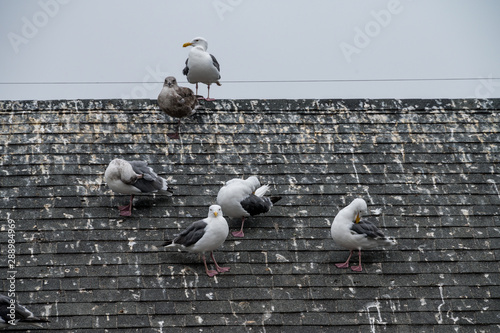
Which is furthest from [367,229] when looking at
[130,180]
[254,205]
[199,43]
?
[199,43]

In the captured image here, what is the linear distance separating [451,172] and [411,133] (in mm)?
912

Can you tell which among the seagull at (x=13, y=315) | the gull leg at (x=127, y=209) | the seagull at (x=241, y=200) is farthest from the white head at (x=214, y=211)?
the seagull at (x=13, y=315)

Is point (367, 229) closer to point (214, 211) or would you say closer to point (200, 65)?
point (214, 211)

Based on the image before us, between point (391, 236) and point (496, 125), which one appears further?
point (496, 125)

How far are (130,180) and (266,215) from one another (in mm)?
1673

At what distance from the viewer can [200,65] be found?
11.6 meters

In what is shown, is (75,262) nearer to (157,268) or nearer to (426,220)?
(157,268)

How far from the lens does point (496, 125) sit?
35.4 feet

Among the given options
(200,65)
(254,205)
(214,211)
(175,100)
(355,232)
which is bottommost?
(355,232)

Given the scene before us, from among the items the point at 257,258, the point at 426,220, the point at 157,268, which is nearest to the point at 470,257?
the point at 426,220

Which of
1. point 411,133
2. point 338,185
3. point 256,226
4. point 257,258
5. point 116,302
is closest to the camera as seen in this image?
point 116,302

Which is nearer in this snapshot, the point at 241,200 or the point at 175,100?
the point at 241,200

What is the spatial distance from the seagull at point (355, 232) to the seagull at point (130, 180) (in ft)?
7.08

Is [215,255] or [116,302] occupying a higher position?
[215,255]
